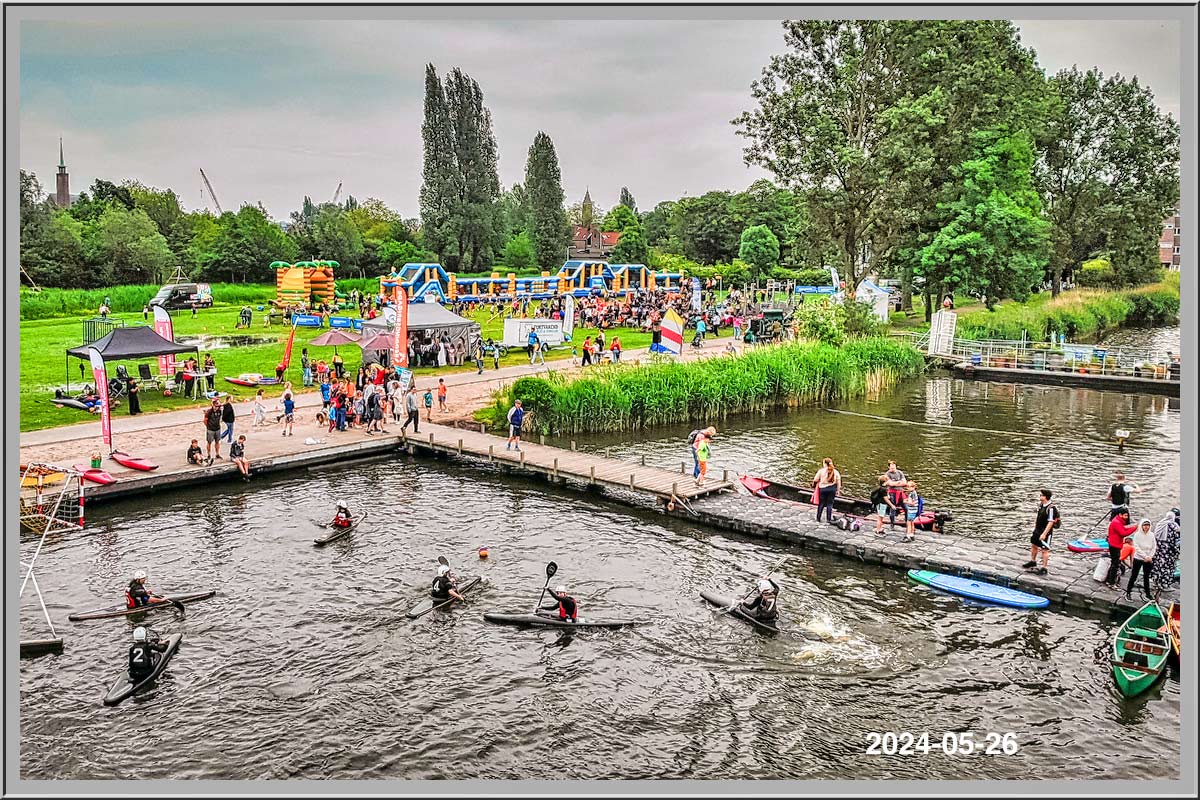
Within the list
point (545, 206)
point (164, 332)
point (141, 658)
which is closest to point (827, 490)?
point (141, 658)

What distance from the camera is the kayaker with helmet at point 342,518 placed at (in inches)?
894

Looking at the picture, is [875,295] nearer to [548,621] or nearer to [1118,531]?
[1118,531]

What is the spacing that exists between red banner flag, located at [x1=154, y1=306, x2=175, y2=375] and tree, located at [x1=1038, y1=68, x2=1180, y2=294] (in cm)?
6579

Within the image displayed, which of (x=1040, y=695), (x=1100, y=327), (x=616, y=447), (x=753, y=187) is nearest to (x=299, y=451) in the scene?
(x=616, y=447)

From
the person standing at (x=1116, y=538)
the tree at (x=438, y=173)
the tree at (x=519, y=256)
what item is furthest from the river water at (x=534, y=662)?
the tree at (x=519, y=256)

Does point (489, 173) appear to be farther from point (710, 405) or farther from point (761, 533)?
point (761, 533)

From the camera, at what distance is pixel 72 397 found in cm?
3412

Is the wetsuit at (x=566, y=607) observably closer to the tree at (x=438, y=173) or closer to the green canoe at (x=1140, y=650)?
the green canoe at (x=1140, y=650)

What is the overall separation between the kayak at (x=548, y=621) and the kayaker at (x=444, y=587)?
41.0 inches

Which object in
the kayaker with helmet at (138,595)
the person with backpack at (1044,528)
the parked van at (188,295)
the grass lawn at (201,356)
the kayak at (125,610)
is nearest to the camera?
the kayak at (125,610)

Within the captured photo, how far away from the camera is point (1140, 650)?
15.4 meters

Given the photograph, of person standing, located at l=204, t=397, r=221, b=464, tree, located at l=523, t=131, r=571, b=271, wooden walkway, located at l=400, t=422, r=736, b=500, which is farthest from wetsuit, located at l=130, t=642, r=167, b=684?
tree, located at l=523, t=131, r=571, b=271

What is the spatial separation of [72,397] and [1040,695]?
108 ft

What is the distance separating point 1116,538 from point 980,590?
2.71m
